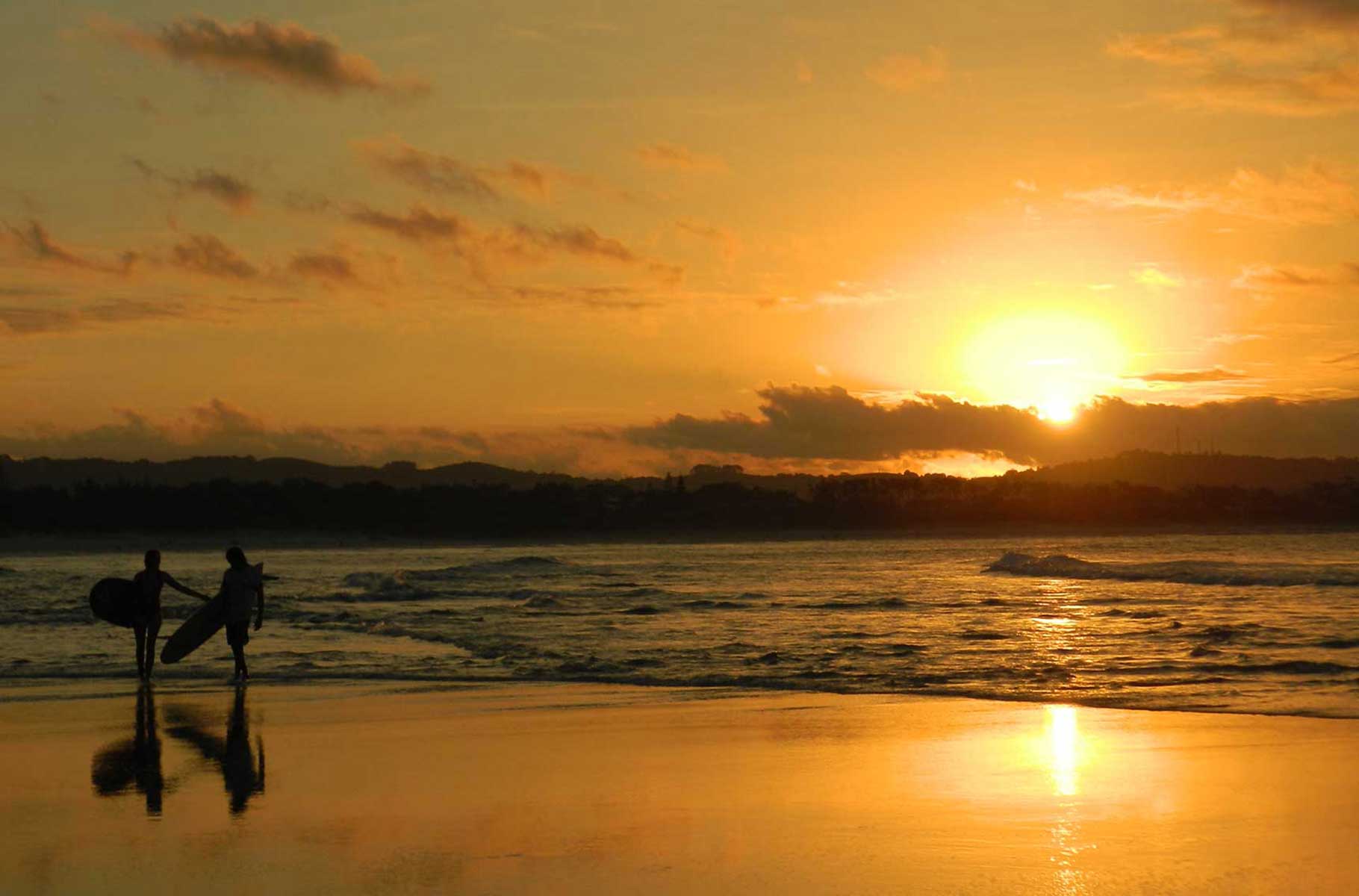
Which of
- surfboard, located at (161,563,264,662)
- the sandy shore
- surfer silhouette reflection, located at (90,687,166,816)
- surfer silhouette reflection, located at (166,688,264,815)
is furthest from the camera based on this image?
surfboard, located at (161,563,264,662)

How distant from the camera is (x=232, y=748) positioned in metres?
12.6

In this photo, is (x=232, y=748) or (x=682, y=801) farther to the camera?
(x=232, y=748)

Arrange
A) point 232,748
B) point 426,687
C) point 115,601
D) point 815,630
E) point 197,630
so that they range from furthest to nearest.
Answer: point 815,630 < point 197,630 < point 115,601 < point 426,687 < point 232,748

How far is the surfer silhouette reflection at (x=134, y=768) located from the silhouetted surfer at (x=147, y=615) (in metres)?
4.93

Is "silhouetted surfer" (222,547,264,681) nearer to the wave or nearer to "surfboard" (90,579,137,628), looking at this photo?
"surfboard" (90,579,137,628)

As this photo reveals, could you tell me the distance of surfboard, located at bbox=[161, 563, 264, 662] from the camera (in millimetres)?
20062

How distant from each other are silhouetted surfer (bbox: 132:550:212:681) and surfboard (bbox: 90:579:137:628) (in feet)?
0.45

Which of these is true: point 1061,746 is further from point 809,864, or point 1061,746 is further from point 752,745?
point 809,864

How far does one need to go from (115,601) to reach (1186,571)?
36670 mm

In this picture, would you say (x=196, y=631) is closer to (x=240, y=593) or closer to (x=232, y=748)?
(x=240, y=593)

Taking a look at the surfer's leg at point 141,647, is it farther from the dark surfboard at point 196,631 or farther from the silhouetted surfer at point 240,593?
the silhouetted surfer at point 240,593

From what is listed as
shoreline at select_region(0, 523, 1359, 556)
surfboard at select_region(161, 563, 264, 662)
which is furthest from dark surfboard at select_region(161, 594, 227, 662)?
shoreline at select_region(0, 523, 1359, 556)

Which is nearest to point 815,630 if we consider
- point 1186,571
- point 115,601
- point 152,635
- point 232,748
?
point 152,635

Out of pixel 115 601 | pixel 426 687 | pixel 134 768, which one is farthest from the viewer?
pixel 115 601
